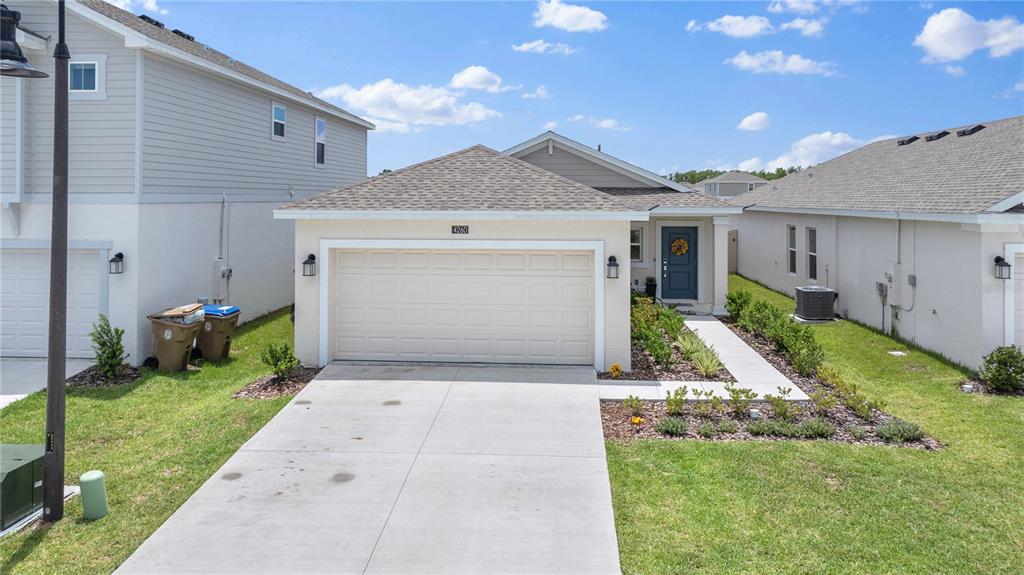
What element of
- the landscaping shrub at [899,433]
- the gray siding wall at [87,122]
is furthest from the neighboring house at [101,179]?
the landscaping shrub at [899,433]

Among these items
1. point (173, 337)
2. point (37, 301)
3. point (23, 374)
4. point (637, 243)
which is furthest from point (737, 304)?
point (37, 301)

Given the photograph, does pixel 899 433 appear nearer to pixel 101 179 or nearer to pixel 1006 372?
pixel 1006 372

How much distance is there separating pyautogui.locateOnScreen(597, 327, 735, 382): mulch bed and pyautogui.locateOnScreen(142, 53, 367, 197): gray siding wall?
8903 millimetres

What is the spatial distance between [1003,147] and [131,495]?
1627 centimetres

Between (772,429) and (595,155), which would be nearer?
(772,429)

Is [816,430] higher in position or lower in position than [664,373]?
lower

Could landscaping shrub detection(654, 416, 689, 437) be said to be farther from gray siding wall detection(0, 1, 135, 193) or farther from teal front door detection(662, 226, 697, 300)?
gray siding wall detection(0, 1, 135, 193)

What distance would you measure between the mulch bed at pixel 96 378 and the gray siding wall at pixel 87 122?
3118 mm

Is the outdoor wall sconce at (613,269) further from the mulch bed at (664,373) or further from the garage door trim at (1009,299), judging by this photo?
the garage door trim at (1009,299)

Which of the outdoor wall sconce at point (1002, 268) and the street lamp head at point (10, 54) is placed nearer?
the street lamp head at point (10, 54)

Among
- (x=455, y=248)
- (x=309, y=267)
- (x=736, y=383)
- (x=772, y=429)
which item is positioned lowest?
(x=772, y=429)

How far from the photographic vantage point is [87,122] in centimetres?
1112

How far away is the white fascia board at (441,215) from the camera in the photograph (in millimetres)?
10133

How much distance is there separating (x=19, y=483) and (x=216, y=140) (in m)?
9.70
